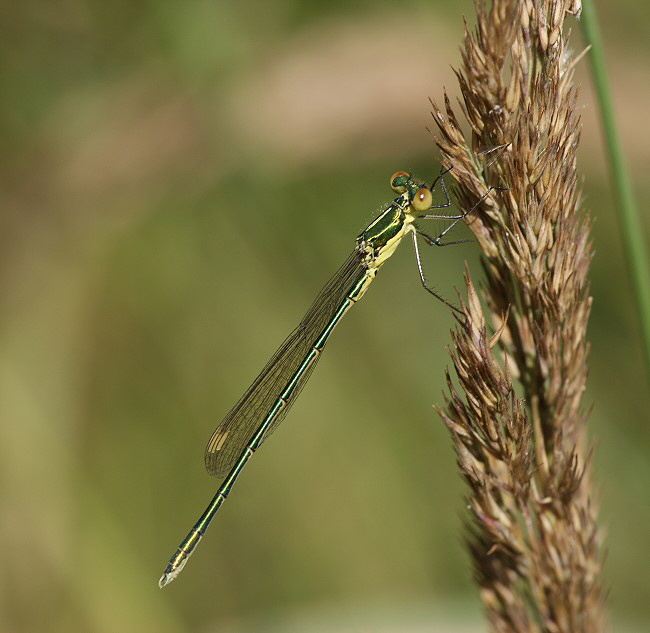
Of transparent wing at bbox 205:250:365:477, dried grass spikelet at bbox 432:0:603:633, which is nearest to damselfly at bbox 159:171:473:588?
transparent wing at bbox 205:250:365:477

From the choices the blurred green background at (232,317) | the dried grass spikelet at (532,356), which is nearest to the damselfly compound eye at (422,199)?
the blurred green background at (232,317)

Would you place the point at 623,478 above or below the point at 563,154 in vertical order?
below

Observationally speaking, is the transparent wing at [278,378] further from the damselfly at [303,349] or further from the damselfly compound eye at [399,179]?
the damselfly compound eye at [399,179]

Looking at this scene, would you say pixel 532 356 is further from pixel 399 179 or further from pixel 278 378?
pixel 278 378

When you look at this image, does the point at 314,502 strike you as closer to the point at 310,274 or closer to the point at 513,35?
the point at 310,274

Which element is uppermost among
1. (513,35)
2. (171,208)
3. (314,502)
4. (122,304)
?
(171,208)

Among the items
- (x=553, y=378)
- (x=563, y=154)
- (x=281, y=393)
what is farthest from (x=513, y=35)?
(x=281, y=393)
